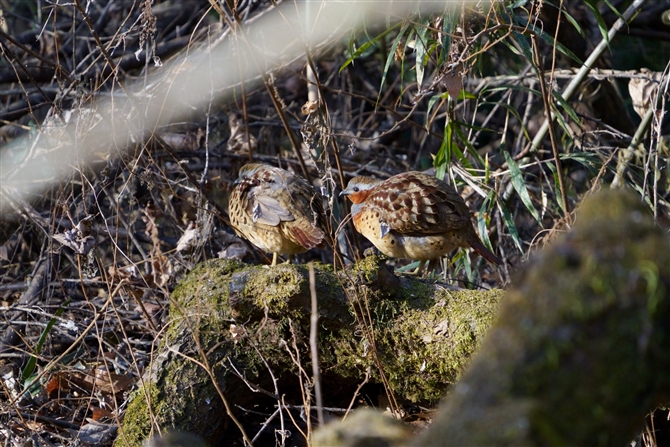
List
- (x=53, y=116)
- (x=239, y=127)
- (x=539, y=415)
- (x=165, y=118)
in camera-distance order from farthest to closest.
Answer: (x=239, y=127)
(x=165, y=118)
(x=53, y=116)
(x=539, y=415)

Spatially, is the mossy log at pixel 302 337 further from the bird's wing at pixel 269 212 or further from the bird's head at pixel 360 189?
the bird's head at pixel 360 189

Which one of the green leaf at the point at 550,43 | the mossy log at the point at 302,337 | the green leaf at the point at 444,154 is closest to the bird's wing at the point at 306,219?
the mossy log at the point at 302,337

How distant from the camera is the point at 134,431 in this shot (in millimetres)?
3320

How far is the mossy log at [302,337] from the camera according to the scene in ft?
10.7

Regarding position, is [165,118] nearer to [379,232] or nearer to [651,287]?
[379,232]

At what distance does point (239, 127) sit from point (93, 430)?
2.97m

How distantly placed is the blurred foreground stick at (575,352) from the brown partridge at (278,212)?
8.63 ft

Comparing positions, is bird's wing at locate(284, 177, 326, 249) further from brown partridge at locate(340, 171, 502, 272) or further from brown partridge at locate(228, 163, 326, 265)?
brown partridge at locate(340, 171, 502, 272)

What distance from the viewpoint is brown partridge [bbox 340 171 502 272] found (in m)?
4.29

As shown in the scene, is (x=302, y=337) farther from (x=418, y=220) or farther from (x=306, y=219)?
(x=418, y=220)

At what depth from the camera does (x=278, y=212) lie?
4.28 metres

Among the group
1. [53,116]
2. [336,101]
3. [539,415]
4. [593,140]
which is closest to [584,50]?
[593,140]

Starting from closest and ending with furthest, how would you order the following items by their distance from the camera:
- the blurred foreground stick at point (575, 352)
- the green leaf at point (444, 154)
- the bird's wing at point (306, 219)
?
the blurred foreground stick at point (575, 352)
the bird's wing at point (306, 219)
the green leaf at point (444, 154)

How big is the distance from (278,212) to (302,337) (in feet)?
3.38
